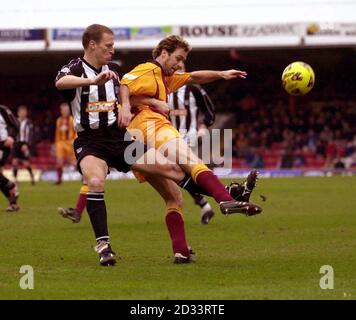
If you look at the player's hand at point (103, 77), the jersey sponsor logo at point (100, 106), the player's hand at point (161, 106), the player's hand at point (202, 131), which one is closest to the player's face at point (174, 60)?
the player's hand at point (161, 106)

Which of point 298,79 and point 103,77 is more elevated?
point 298,79

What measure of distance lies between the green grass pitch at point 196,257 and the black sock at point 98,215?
0.32 m

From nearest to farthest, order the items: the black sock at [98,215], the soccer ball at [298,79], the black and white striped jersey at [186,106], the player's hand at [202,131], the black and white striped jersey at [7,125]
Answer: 1. the black sock at [98,215]
2. the soccer ball at [298,79]
3. the player's hand at [202,131]
4. the black and white striped jersey at [186,106]
5. the black and white striped jersey at [7,125]

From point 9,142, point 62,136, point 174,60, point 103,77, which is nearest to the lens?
point 103,77

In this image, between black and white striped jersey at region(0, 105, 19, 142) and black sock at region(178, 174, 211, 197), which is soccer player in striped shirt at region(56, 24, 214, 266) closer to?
black sock at region(178, 174, 211, 197)

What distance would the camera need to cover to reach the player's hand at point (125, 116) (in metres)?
8.20

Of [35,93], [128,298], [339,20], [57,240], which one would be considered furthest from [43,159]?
[128,298]

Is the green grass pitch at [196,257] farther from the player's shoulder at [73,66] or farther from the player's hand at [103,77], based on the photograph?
the player's shoulder at [73,66]

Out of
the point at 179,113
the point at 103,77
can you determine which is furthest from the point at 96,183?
the point at 179,113

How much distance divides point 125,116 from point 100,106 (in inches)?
17.7

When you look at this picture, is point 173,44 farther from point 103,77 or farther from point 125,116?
point 103,77

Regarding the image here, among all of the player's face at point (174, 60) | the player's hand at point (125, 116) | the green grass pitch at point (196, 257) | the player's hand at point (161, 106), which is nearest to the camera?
the green grass pitch at point (196, 257)

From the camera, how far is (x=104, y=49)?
8.51m

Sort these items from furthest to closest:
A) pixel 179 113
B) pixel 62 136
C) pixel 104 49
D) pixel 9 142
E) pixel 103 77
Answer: pixel 62 136
pixel 9 142
pixel 179 113
pixel 104 49
pixel 103 77
